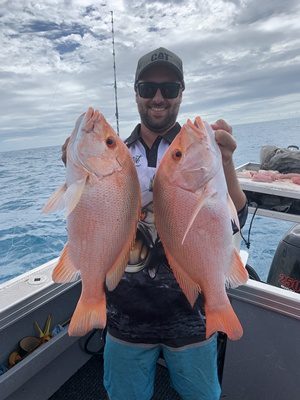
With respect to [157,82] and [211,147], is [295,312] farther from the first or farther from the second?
[157,82]

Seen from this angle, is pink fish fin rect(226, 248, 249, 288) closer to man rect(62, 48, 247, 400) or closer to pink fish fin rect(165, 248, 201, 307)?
pink fish fin rect(165, 248, 201, 307)

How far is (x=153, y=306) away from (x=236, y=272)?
1.55 ft

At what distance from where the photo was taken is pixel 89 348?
2566 millimetres

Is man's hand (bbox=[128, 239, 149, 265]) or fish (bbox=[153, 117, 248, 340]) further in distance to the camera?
man's hand (bbox=[128, 239, 149, 265])

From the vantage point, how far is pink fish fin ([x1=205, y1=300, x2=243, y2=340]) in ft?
3.81

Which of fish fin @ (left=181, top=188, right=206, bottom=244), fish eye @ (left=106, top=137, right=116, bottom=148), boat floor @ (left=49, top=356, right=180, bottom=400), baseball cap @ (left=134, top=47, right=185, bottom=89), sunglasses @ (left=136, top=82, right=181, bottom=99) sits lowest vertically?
boat floor @ (left=49, top=356, right=180, bottom=400)

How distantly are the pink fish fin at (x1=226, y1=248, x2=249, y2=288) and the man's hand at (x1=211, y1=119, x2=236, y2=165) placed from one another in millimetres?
383

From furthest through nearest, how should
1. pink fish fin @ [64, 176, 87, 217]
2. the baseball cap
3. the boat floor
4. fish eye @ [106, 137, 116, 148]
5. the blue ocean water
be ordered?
the blue ocean water < the boat floor < the baseball cap < fish eye @ [106, 137, 116, 148] < pink fish fin @ [64, 176, 87, 217]

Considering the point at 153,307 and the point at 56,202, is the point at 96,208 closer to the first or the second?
the point at 56,202

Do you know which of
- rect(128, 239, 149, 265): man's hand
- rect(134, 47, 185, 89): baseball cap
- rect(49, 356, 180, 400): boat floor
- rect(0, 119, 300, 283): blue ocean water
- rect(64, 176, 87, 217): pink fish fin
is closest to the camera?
rect(64, 176, 87, 217): pink fish fin

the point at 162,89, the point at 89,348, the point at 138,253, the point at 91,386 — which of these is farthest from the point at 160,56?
the point at 91,386

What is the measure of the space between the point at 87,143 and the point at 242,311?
4.70ft

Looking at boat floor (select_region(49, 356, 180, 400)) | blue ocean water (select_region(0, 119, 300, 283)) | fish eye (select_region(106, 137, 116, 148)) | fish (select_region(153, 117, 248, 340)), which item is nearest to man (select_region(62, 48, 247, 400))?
fish (select_region(153, 117, 248, 340))

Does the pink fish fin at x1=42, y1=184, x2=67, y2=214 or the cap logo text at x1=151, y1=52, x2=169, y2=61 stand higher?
the cap logo text at x1=151, y1=52, x2=169, y2=61
